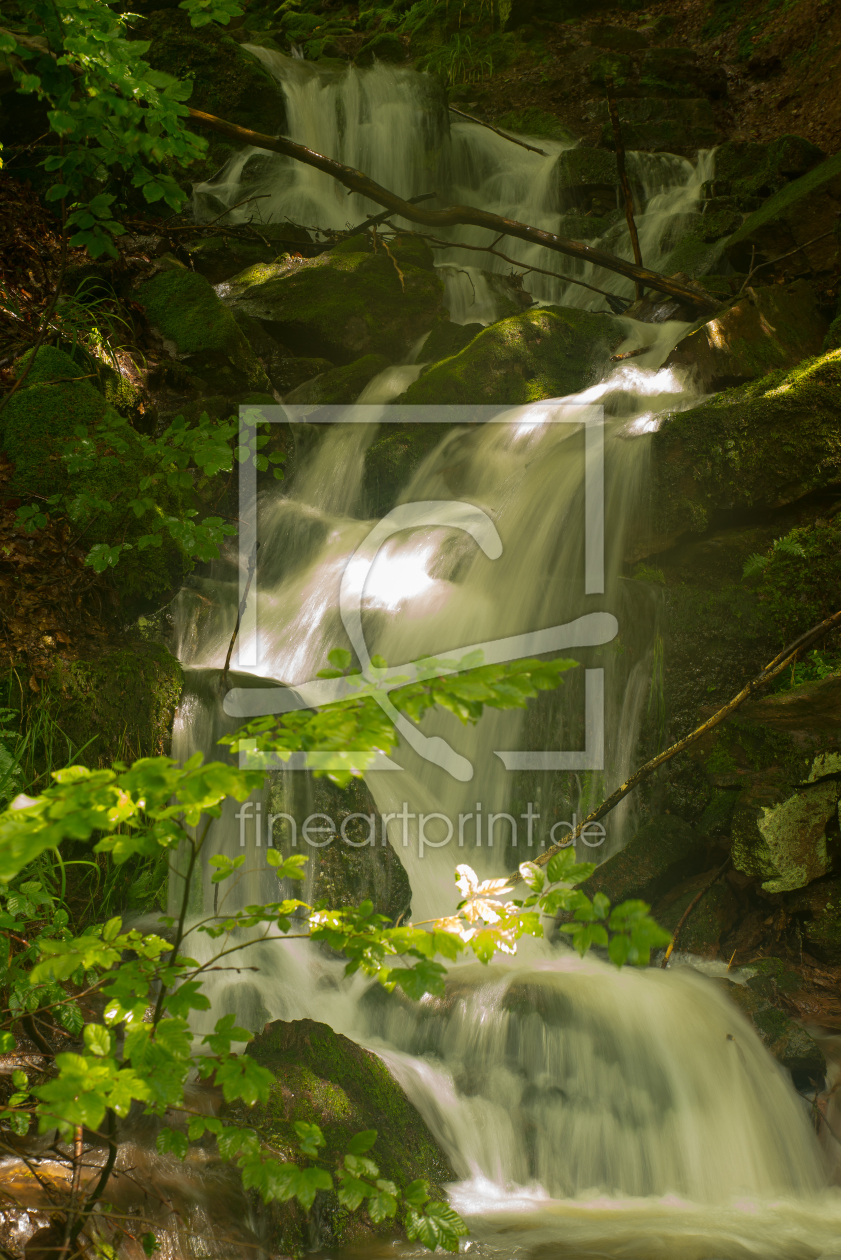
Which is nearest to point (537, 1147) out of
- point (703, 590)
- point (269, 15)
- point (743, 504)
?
point (703, 590)

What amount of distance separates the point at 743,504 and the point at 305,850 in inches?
143

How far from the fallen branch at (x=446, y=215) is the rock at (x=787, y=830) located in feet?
16.4

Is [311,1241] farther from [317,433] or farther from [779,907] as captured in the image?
[317,433]

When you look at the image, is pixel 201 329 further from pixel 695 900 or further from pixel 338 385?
pixel 695 900

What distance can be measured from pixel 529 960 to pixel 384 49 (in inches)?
614

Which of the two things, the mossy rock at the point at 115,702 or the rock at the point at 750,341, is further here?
the rock at the point at 750,341

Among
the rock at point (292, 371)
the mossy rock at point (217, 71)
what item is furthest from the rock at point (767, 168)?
the mossy rock at point (217, 71)

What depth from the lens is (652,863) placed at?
4.44 metres

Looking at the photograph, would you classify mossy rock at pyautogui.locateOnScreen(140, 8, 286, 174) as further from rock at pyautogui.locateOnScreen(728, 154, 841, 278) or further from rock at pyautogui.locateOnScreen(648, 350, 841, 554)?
rock at pyautogui.locateOnScreen(648, 350, 841, 554)

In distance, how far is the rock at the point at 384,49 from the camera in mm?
13969

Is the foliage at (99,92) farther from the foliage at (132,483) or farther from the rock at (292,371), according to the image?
the rock at (292,371)

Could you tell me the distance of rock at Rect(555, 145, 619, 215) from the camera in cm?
1156

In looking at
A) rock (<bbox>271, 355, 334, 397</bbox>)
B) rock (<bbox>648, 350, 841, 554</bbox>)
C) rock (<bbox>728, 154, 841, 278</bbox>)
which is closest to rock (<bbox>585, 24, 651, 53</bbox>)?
rock (<bbox>728, 154, 841, 278</bbox>)

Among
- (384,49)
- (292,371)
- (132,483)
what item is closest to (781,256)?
(292,371)
